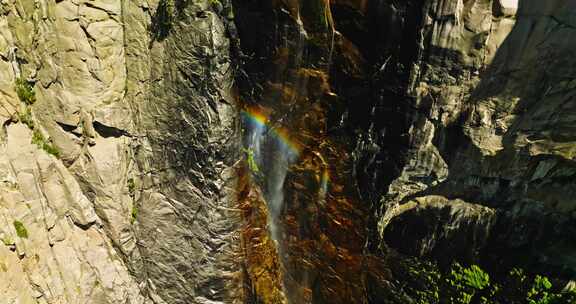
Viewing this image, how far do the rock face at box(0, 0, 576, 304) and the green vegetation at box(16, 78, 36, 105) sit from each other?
0.12 feet

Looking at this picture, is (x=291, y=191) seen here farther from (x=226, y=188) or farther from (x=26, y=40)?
(x=26, y=40)

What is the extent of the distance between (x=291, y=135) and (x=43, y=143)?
3.85m

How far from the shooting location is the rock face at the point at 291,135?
219 inches

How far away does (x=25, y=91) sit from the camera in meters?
6.58

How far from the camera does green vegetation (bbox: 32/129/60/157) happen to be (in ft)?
22.2

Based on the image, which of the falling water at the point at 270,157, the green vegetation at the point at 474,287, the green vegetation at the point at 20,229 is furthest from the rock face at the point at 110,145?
the green vegetation at the point at 474,287

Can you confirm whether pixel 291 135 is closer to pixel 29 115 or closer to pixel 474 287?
pixel 474 287

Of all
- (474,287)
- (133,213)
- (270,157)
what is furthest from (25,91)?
(474,287)

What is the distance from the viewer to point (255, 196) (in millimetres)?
7879

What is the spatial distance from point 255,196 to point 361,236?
1.97 meters

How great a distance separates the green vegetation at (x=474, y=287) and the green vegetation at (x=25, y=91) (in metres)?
6.49

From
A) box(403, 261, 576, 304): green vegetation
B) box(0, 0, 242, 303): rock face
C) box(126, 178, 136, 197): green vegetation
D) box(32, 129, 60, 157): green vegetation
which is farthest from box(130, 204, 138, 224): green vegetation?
box(403, 261, 576, 304): green vegetation

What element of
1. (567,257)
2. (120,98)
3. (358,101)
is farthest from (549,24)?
(120,98)

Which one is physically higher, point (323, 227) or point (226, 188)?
point (226, 188)
